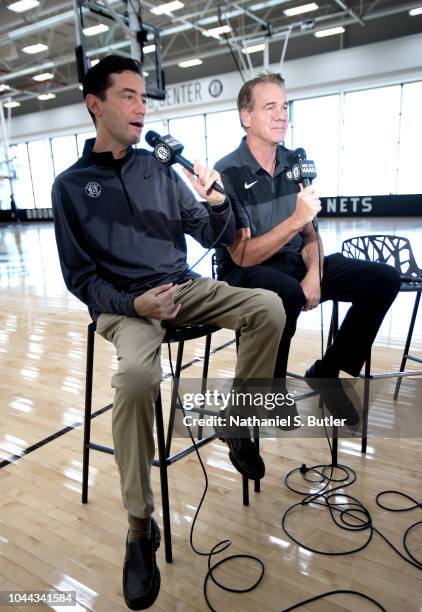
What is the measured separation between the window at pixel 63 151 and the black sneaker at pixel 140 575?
17.4 metres

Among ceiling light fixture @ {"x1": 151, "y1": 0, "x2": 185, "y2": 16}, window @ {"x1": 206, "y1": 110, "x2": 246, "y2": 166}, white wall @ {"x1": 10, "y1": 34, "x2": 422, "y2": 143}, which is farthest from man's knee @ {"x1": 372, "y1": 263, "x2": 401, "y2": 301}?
window @ {"x1": 206, "y1": 110, "x2": 246, "y2": 166}

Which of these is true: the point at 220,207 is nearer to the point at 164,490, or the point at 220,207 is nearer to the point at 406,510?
the point at 164,490

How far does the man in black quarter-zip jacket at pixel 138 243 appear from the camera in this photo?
1.53 meters

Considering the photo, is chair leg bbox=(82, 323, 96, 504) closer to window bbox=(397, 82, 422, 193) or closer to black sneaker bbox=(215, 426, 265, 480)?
black sneaker bbox=(215, 426, 265, 480)

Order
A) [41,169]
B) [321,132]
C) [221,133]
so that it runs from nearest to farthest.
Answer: [321,132] < [221,133] < [41,169]

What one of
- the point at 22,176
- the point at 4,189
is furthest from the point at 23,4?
the point at 4,189

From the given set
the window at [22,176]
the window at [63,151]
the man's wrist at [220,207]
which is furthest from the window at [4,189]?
the man's wrist at [220,207]

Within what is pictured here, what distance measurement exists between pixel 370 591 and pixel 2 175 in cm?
→ 1938

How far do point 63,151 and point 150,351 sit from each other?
18042 millimetres

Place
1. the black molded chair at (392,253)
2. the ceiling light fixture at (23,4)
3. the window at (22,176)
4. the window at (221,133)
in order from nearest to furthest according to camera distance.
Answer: the black molded chair at (392,253), the ceiling light fixture at (23,4), the window at (221,133), the window at (22,176)

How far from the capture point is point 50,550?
1557 mm

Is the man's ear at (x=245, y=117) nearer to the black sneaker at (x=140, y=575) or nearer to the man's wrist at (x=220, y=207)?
the man's wrist at (x=220, y=207)

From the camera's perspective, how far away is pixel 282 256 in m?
2.01

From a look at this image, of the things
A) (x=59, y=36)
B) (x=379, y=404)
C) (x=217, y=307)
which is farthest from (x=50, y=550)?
(x=59, y=36)
